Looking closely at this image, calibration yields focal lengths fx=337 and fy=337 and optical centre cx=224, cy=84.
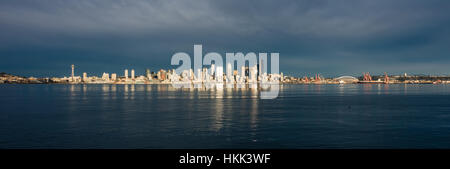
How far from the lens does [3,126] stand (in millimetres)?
34812

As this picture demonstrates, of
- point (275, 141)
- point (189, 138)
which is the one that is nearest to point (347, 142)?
point (275, 141)

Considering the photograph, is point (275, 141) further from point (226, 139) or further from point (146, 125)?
point (146, 125)

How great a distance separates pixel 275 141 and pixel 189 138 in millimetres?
6972

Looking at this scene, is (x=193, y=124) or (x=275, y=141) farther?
(x=193, y=124)

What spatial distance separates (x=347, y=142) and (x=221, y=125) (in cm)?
1365

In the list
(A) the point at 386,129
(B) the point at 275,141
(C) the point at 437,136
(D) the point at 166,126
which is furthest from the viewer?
(D) the point at 166,126

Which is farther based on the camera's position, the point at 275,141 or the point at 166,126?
the point at 166,126
